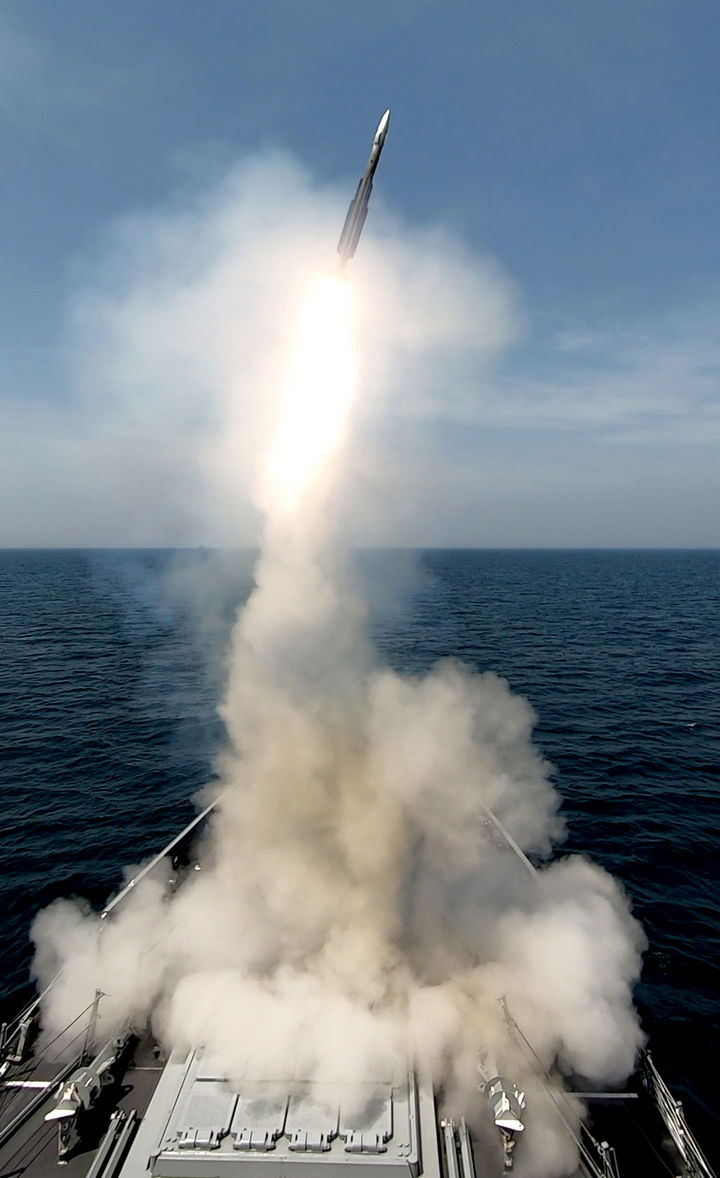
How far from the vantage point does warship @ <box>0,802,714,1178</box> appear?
12.6 m

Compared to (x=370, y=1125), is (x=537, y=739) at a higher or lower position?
lower

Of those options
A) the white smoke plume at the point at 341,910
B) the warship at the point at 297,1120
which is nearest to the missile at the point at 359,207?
the white smoke plume at the point at 341,910

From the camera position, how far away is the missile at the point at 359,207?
22.9 m

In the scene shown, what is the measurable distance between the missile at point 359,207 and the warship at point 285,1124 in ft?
82.4

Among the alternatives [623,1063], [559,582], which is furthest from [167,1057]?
[559,582]

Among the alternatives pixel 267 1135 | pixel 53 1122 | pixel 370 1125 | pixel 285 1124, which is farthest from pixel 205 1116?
pixel 53 1122

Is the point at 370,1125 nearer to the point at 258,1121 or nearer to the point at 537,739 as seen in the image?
the point at 258,1121

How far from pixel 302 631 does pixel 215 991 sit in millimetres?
11928

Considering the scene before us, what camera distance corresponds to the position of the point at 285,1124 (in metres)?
13.1

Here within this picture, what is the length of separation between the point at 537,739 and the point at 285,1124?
108 ft

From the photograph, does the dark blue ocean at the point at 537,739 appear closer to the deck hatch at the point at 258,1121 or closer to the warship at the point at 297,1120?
the warship at the point at 297,1120

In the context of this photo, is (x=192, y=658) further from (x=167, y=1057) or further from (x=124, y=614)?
(x=167, y=1057)

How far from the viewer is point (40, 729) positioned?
4378cm

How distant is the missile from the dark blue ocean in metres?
26.7
